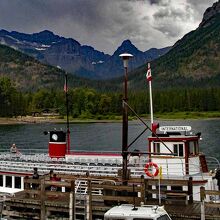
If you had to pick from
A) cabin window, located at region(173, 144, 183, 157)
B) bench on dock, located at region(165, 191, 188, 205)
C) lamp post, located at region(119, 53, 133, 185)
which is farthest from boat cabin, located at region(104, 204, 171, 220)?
cabin window, located at region(173, 144, 183, 157)

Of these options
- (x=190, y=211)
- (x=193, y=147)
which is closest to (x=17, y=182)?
(x=193, y=147)

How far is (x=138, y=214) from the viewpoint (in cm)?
1931

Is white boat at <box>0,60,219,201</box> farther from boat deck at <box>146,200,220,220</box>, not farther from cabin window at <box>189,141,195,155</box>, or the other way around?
boat deck at <box>146,200,220,220</box>

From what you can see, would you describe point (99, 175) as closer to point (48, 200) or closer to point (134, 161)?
point (134, 161)

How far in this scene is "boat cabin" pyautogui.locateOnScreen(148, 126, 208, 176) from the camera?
1161 inches

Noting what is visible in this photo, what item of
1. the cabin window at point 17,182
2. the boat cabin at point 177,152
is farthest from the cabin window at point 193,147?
the cabin window at point 17,182

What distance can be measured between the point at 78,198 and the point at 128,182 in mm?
3050

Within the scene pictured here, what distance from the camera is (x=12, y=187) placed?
34.9 meters

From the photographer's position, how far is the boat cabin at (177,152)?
96.8ft

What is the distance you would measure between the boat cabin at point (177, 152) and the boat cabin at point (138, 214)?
9.33m

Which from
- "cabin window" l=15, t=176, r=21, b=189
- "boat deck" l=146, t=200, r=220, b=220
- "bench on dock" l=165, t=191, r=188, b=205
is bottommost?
"boat deck" l=146, t=200, r=220, b=220

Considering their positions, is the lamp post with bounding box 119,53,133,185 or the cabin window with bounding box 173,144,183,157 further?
the cabin window with bounding box 173,144,183,157

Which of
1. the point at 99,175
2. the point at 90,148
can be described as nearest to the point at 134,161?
the point at 99,175

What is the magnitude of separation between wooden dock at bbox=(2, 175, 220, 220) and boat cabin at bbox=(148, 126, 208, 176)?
4.02 metres
